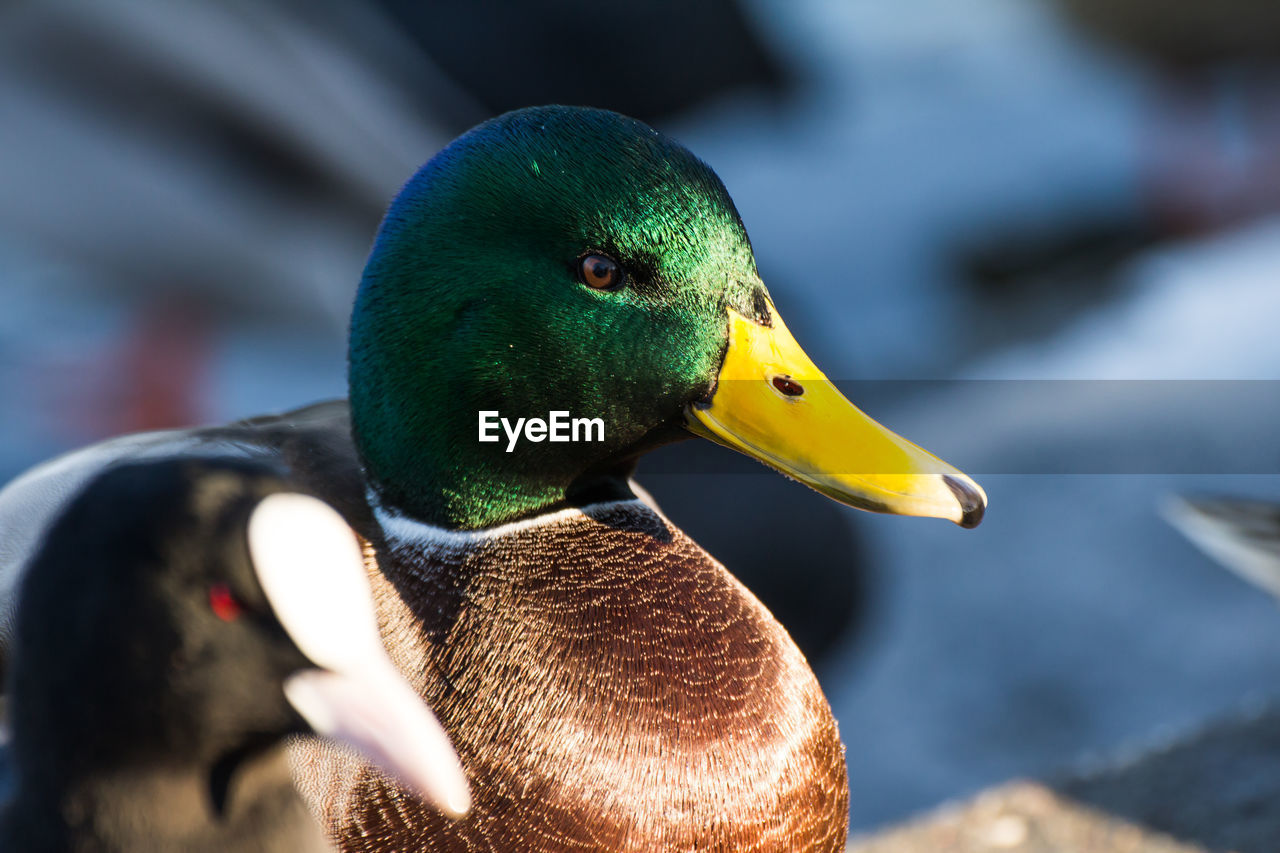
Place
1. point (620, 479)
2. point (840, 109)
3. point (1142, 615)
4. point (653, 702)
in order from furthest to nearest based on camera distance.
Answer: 1. point (840, 109)
2. point (1142, 615)
3. point (620, 479)
4. point (653, 702)

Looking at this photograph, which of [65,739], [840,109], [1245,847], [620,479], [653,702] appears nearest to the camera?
[65,739]

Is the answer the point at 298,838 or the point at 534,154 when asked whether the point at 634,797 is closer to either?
the point at 298,838

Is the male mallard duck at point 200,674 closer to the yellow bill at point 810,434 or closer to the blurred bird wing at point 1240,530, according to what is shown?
the yellow bill at point 810,434

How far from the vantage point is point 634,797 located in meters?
1.46

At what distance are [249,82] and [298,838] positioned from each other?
3384 millimetres

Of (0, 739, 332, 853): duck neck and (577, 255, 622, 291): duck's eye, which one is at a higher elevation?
(577, 255, 622, 291): duck's eye

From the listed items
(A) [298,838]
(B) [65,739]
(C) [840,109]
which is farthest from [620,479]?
(C) [840,109]

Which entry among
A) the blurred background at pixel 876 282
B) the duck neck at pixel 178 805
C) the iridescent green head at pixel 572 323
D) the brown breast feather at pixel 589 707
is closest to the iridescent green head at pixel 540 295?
the iridescent green head at pixel 572 323

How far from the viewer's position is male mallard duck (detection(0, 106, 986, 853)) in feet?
4.77

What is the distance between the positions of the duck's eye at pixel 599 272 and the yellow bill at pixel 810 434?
14 centimetres

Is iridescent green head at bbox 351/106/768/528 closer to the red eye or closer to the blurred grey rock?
the red eye

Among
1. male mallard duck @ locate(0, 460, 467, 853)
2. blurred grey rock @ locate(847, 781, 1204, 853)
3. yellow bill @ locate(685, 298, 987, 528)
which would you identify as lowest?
blurred grey rock @ locate(847, 781, 1204, 853)

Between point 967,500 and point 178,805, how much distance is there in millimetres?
888

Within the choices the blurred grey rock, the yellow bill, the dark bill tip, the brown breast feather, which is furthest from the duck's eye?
the blurred grey rock
